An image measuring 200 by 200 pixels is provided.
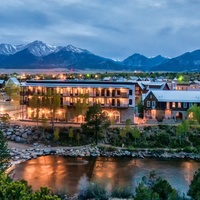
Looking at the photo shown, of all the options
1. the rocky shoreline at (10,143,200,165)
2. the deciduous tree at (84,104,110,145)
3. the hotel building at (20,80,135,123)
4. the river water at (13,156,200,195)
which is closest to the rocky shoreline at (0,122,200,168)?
the rocky shoreline at (10,143,200,165)

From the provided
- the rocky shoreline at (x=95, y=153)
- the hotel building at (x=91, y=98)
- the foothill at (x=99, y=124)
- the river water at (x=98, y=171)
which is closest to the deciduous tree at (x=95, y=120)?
the foothill at (x=99, y=124)

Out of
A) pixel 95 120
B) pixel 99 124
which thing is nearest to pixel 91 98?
pixel 95 120

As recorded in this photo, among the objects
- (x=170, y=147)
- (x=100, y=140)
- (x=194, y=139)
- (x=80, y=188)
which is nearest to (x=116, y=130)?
(x=100, y=140)

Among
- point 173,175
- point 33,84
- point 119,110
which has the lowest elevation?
point 173,175

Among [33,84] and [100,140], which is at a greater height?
[33,84]

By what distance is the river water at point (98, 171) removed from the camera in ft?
95.5

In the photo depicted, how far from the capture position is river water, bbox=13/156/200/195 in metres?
29.1

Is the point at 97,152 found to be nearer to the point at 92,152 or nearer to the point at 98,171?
the point at 92,152

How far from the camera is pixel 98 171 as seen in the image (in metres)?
32.9

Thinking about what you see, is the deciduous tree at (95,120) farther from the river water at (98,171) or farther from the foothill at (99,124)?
the river water at (98,171)

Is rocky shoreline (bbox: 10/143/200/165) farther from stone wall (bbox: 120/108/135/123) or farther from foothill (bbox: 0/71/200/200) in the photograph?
stone wall (bbox: 120/108/135/123)

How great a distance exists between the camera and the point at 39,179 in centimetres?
2991

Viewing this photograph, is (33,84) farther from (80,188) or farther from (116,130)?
(80,188)

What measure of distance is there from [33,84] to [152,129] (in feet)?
61.0
